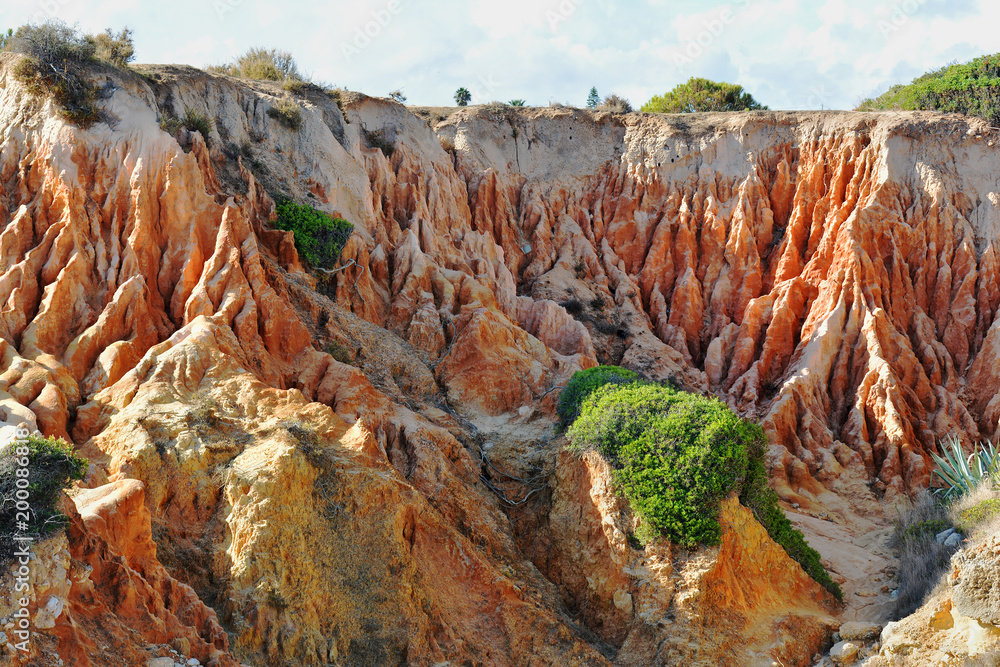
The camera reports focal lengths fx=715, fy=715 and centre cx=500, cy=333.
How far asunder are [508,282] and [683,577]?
14.1 metres

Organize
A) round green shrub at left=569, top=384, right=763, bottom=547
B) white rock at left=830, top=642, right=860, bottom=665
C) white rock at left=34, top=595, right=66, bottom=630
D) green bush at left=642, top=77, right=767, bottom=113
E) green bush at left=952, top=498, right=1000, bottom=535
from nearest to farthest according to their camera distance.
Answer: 1. white rock at left=34, top=595, right=66, bottom=630
2. white rock at left=830, top=642, right=860, bottom=665
3. round green shrub at left=569, top=384, right=763, bottom=547
4. green bush at left=952, top=498, right=1000, bottom=535
5. green bush at left=642, top=77, right=767, bottom=113

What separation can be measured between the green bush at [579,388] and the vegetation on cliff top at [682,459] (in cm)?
45

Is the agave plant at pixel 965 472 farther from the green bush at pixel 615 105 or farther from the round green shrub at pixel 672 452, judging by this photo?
the green bush at pixel 615 105

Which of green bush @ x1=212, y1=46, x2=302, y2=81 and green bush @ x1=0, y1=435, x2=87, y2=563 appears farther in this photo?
green bush @ x1=212, y1=46, x2=302, y2=81

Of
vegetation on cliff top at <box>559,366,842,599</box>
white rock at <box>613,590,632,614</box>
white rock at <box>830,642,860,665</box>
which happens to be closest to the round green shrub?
vegetation on cliff top at <box>559,366,842,599</box>

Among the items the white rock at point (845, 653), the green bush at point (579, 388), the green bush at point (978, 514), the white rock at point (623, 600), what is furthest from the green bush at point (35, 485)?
the green bush at point (978, 514)

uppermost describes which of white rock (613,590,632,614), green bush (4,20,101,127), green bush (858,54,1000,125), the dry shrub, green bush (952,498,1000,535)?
green bush (858,54,1000,125)

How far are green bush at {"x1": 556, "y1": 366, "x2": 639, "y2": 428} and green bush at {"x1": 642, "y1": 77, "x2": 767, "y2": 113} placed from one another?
80.9ft

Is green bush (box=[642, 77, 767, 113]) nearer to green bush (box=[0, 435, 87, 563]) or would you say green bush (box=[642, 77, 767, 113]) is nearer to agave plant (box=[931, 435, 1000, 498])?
agave plant (box=[931, 435, 1000, 498])

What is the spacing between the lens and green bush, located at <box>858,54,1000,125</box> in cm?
2881

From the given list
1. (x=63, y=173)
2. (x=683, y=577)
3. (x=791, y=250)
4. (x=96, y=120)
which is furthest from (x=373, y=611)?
(x=791, y=250)

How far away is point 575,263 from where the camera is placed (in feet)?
95.0

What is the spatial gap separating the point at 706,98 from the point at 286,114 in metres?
24.3

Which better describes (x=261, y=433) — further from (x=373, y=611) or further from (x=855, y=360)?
(x=855, y=360)
